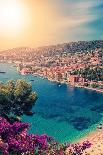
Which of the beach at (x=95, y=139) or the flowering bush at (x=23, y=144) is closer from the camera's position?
the flowering bush at (x=23, y=144)

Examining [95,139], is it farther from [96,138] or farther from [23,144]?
[23,144]

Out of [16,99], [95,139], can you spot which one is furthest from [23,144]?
[95,139]

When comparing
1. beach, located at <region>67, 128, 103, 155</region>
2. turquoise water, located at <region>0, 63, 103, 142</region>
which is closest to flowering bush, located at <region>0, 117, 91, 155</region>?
beach, located at <region>67, 128, 103, 155</region>

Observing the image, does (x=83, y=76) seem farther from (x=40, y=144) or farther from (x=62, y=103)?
(x=40, y=144)

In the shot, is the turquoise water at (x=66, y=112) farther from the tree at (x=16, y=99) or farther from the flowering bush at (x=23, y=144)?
the flowering bush at (x=23, y=144)

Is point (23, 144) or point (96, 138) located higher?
point (23, 144)

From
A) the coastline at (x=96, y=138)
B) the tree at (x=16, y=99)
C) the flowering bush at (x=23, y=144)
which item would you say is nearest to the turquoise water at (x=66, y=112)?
the coastline at (x=96, y=138)
